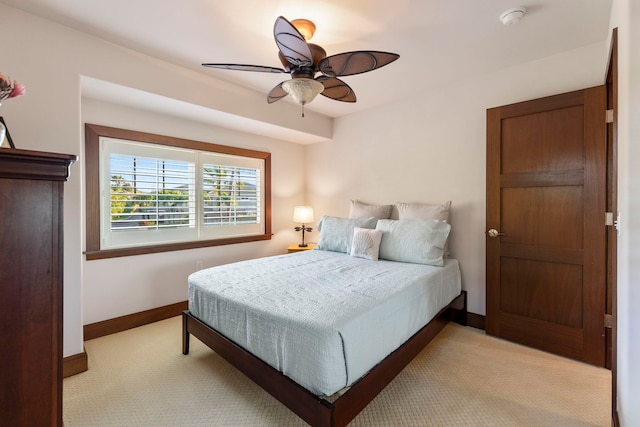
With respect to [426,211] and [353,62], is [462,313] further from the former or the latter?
[353,62]

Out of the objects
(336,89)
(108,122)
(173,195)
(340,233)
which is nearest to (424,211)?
(340,233)

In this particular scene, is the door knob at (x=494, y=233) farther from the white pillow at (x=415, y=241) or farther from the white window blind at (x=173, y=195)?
the white window blind at (x=173, y=195)

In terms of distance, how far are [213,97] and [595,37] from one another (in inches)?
130

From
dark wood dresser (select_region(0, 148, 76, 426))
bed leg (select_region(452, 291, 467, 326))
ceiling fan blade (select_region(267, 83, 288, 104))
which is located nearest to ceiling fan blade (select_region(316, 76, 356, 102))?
ceiling fan blade (select_region(267, 83, 288, 104))

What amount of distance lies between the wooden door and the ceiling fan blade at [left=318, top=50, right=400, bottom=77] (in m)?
1.55

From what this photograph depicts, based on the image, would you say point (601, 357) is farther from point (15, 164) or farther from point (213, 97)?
point (213, 97)

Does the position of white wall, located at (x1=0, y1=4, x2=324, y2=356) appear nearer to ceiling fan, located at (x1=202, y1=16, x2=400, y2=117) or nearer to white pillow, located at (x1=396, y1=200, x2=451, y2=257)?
ceiling fan, located at (x1=202, y1=16, x2=400, y2=117)

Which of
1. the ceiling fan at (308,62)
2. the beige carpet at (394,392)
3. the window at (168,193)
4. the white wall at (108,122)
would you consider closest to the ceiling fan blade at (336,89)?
the ceiling fan at (308,62)

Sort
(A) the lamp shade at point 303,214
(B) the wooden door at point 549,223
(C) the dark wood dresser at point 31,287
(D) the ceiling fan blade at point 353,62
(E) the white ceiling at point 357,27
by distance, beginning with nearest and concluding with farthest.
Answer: (C) the dark wood dresser at point 31,287 < (D) the ceiling fan blade at point 353,62 < (E) the white ceiling at point 357,27 < (B) the wooden door at point 549,223 < (A) the lamp shade at point 303,214

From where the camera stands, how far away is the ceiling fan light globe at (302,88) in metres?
1.89

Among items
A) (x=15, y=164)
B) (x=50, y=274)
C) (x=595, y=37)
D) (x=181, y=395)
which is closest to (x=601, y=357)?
(x=595, y=37)

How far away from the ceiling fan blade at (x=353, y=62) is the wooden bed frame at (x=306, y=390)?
1798mm

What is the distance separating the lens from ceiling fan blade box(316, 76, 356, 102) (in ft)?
6.94

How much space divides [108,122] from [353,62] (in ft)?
8.01
